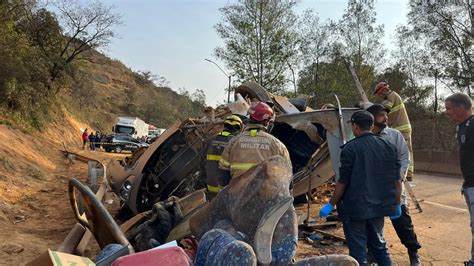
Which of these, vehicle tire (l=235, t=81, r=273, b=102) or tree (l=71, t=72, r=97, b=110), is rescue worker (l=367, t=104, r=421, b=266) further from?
tree (l=71, t=72, r=97, b=110)

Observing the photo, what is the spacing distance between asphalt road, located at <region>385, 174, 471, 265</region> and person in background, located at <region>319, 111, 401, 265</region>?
1.17 metres

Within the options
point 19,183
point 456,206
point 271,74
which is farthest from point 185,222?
point 271,74

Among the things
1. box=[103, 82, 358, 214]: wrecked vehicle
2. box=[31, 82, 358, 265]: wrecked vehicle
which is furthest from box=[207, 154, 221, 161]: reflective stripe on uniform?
box=[103, 82, 358, 214]: wrecked vehicle

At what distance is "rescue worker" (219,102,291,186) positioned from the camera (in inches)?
145

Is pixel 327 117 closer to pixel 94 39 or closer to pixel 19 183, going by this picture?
pixel 19 183

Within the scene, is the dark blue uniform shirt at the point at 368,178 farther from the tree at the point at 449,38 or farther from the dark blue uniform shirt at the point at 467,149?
the tree at the point at 449,38

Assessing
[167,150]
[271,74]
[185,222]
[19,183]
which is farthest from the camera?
[271,74]

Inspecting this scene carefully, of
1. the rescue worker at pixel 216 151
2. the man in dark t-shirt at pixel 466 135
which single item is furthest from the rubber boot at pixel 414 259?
the rescue worker at pixel 216 151

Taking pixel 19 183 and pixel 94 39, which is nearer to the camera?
pixel 19 183

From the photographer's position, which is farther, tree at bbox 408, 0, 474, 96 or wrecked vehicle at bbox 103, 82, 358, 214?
Answer: tree at bbox 408, 0, 474, 96

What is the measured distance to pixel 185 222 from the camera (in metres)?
4.31

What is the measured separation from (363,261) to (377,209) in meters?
0.45

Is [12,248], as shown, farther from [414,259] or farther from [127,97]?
[127,97]

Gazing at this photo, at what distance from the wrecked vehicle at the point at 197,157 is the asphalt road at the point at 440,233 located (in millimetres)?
1417
